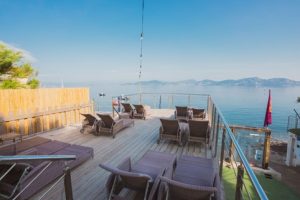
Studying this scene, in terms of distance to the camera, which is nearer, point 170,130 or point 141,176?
point 141,176

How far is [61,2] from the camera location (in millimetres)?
9180

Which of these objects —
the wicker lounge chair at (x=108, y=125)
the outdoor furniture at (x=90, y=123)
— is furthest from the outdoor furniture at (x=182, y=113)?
the outdoor furniture at (x=90, y=123)

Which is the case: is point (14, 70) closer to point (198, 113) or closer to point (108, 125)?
point (108, 125)

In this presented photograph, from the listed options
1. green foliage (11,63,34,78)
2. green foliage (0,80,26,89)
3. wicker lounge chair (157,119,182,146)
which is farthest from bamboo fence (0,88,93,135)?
wicker lounge chair (157,119,182,146)

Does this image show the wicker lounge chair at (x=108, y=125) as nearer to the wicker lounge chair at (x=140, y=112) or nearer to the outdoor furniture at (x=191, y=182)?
the wicker lounge chair at (x=140, y=112)

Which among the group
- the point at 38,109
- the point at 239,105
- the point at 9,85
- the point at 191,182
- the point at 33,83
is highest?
the point at 33,83

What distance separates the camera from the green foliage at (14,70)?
21.7 ft

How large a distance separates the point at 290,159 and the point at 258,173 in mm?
7013

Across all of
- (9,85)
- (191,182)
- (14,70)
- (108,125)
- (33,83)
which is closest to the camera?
(191,182)

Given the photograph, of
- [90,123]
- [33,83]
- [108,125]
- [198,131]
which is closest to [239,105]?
[198,131]

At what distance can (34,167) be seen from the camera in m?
2.38

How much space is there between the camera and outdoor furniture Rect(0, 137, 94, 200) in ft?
6.81

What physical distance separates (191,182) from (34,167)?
2.26 metres

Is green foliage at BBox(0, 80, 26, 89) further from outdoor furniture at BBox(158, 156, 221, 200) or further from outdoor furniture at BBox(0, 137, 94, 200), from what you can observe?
outdoor furniture at BBox(158, 156, 221, 200)
